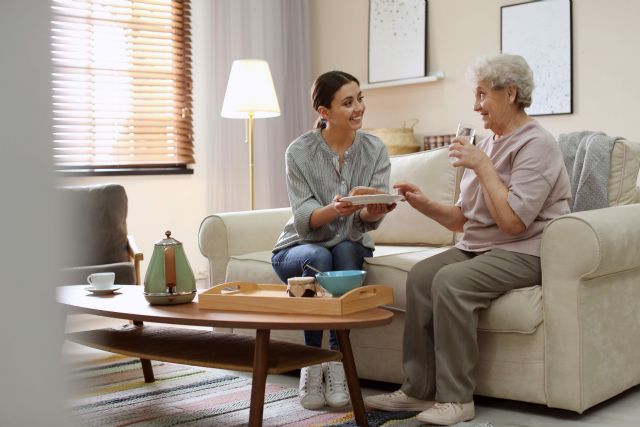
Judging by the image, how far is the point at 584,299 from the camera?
7.38 ft

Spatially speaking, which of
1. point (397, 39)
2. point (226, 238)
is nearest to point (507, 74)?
point (226, 238)

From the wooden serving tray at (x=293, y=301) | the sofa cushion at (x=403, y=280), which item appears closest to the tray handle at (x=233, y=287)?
the wooden serving tray at (x=293, y=301)

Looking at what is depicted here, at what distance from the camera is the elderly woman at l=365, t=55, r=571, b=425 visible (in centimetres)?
230

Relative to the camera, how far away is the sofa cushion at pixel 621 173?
2709mm

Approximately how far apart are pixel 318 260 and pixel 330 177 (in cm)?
36

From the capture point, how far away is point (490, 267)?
233 cm

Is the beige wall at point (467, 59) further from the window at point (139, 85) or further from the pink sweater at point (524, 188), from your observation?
the pink sweater at point (524, 188)

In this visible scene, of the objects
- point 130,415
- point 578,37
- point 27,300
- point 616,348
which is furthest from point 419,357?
point 578,37

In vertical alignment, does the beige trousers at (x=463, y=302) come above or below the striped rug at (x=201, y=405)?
above

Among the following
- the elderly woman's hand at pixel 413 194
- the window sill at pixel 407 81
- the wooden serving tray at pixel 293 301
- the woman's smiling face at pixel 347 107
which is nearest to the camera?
the wooden serving tray at pixel 293 301

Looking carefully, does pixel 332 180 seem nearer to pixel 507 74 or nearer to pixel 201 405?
pixel 507 74

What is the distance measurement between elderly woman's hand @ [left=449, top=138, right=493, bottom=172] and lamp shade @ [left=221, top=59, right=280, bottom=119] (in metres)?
2.23

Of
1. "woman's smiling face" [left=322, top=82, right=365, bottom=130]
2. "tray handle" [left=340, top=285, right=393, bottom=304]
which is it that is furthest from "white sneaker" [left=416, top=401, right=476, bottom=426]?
"woman's smiling face" [left=322, top=82, right=365, bottom=130]

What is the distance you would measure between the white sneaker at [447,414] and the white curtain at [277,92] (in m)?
3.15
